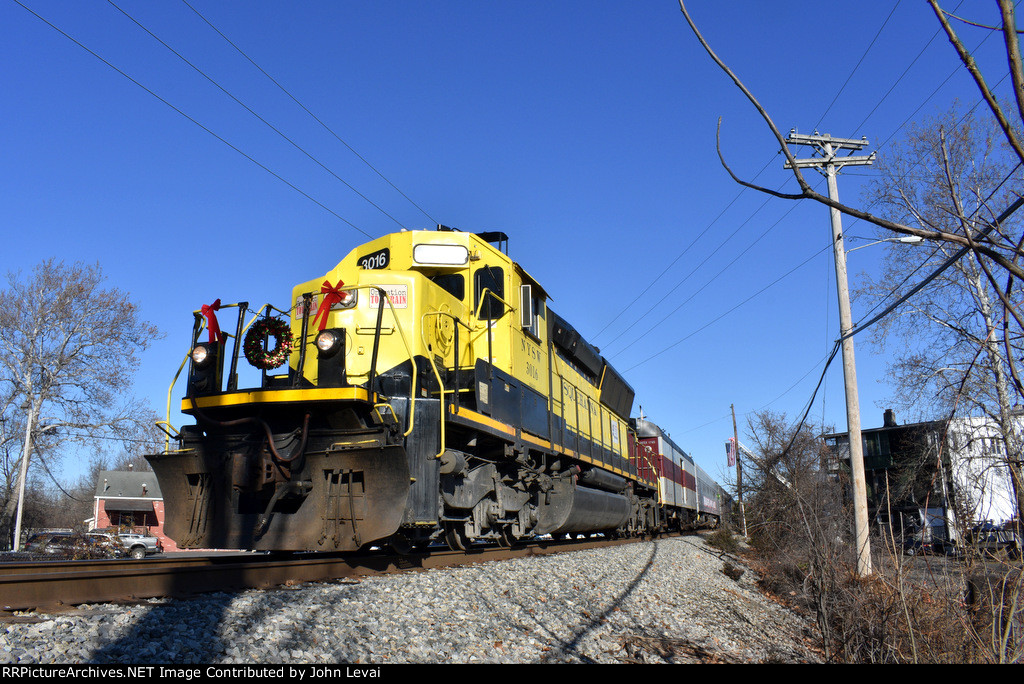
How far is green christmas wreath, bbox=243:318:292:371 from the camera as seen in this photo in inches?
275

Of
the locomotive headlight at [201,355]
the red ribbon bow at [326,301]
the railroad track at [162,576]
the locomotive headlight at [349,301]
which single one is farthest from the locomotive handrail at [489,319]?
the locomotive headlight at [201,355]

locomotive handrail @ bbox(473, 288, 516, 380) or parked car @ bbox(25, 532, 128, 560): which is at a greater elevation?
locomotive handrail @ bbox(473, 288, 516, 380)

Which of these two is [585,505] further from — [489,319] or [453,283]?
[453,283]

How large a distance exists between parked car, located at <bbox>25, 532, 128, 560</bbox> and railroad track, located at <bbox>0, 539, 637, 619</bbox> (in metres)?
9.20

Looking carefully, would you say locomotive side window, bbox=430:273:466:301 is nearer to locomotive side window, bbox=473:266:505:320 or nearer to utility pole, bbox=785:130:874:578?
locomotive side window, bbox=473:266:505:320

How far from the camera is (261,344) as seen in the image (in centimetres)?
704

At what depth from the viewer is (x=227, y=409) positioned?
6.80 m

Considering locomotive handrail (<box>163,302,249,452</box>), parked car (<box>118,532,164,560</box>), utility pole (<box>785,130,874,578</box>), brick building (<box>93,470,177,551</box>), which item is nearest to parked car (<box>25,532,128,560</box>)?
parked car (<box>118,532,164,560</box>)

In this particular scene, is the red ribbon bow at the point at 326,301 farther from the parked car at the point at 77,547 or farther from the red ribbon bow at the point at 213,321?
the parked car at the point at 77,547

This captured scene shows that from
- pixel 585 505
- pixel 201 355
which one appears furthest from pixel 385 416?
pixel 585 505

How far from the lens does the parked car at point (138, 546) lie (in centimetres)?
2242

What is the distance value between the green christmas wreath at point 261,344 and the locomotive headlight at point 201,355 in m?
0.44

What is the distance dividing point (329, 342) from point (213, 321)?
5.14 feet
